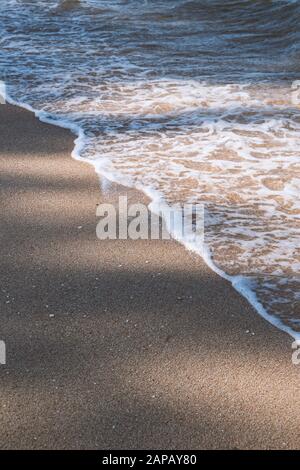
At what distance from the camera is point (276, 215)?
3.47 m

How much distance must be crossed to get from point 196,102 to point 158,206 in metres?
1.98

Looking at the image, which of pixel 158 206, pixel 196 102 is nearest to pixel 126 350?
pixel 158 206

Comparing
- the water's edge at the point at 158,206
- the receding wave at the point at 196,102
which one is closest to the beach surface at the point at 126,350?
the water's edge at the point at 158,206

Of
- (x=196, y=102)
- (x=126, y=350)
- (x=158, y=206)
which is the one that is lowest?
(x=126, y=350)

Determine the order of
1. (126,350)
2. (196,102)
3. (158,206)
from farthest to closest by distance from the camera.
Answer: (196,102) < (158,206) < (126,350)

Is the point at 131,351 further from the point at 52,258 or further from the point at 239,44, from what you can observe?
the point at 239,44

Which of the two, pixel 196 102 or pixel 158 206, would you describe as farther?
pixel 196 102

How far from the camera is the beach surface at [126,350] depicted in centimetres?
214

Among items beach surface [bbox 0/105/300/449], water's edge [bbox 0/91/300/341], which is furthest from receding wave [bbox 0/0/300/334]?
beach surface [bbox 0/105/300/449]

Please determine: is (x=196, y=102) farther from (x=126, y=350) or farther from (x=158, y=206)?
(x=126, y=350)

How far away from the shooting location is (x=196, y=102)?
5305 millimetres

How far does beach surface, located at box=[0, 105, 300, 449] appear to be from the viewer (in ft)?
7.02

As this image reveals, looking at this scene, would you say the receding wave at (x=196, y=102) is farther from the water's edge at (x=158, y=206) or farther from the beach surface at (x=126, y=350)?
the beach surface at (x=126, y=350)
